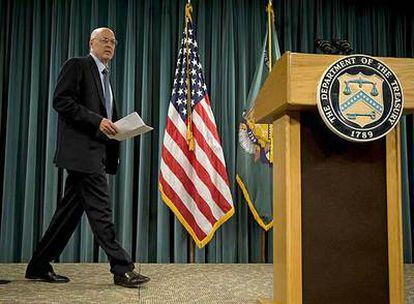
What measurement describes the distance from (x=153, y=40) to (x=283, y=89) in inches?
95.1

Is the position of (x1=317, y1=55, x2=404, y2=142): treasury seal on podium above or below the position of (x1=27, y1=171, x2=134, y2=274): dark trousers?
above

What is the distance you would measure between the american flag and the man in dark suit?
2.86 feet

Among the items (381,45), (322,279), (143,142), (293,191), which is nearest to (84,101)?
(143,142)

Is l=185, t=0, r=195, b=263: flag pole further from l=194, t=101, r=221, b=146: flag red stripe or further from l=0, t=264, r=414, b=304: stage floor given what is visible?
l=0, t=264, r=414, b=304: stage floor

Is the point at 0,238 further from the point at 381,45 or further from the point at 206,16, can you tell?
the point at 381,45

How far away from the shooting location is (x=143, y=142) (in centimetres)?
341

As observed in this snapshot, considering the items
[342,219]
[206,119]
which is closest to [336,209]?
[342,219]

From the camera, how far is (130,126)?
83.9 inches

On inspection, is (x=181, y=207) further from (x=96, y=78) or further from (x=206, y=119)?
(x=96, y=78)

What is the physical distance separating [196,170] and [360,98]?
2.01 meters

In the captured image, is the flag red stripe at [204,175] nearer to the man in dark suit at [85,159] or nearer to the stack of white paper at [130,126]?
the man in dark suit at [85,159]

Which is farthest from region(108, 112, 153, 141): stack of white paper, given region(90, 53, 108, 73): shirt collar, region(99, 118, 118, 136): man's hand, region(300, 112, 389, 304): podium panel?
region(300, 112, 389, 304): podium panel

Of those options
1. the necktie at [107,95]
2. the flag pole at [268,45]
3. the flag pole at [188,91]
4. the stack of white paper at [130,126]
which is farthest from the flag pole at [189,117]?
the stack of white paper at [130,126]

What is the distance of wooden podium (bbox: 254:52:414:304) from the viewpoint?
134 cm
